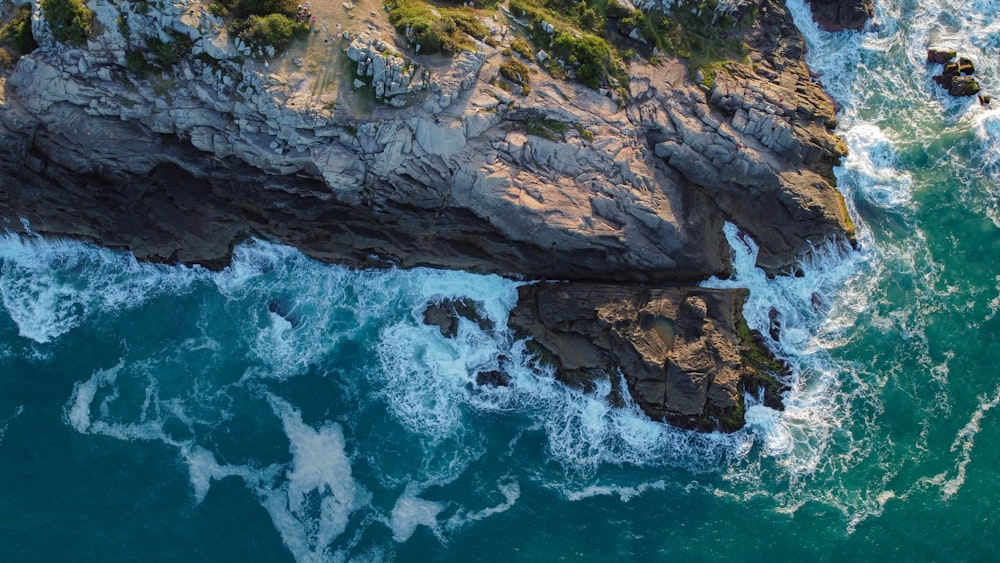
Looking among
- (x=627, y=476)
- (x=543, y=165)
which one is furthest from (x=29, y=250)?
(x=627, y=476)

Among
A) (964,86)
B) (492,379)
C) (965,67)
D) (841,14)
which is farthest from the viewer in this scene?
(841,14)

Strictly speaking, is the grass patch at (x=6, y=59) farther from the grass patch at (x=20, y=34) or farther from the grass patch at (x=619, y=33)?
the grass patch at (x=619, y=33)

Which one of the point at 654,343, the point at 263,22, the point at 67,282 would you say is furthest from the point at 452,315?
the point at 67,282

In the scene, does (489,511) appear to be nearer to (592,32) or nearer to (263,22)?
(592,32)

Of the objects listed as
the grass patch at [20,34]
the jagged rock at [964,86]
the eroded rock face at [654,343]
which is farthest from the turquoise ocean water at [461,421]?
the grass patch at [20,34]

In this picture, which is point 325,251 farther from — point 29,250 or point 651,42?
point 651,42

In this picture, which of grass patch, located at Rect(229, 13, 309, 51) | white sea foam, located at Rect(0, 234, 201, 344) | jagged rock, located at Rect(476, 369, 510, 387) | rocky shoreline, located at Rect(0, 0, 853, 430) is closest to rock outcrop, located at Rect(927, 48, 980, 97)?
rocky shoreline, located at Rect(0, 0, 853, 430)
